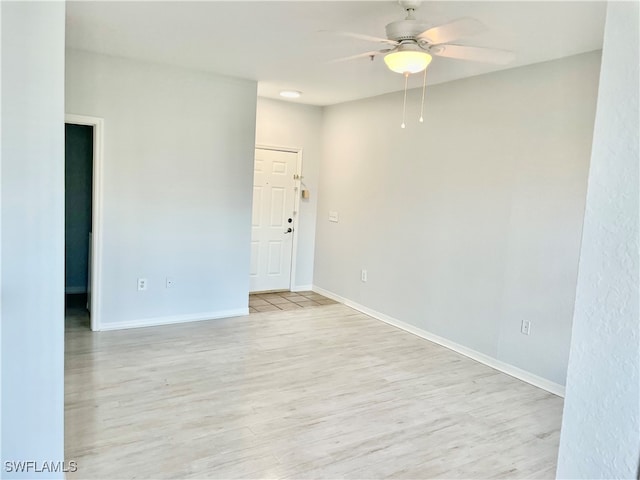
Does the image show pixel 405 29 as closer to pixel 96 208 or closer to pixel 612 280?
pixel 612 280

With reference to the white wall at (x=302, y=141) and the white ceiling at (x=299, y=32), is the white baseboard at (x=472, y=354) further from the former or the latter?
the white ceiling at (x=299, y=32)

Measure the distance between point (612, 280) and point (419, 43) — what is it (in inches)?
79.5

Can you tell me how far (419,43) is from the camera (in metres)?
2.46

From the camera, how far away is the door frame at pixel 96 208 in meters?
4.10

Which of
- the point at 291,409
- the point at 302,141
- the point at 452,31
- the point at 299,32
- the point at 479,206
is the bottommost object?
the point at 291,409

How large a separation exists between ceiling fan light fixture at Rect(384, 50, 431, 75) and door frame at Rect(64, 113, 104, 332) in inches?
111

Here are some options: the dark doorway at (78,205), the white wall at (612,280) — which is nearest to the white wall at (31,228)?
the white wall at (612,280)

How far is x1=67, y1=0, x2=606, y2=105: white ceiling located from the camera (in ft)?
8.68

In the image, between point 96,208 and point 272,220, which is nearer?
point 96,208

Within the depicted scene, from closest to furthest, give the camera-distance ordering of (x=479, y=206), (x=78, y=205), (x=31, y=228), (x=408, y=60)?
(x=31, y=228) < (x=408, y=60) < (x=479, y=206) < (x=78, y=205)

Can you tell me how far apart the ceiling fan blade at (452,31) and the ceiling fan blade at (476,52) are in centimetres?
12

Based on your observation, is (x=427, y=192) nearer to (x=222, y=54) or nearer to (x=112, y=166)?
(x=222, y=54)

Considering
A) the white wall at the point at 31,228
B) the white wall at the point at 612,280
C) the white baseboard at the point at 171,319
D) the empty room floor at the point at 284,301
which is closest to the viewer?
the white wall at the point at 612,280

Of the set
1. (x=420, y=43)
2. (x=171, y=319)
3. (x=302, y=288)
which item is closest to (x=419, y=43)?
(x=420, y=43)
